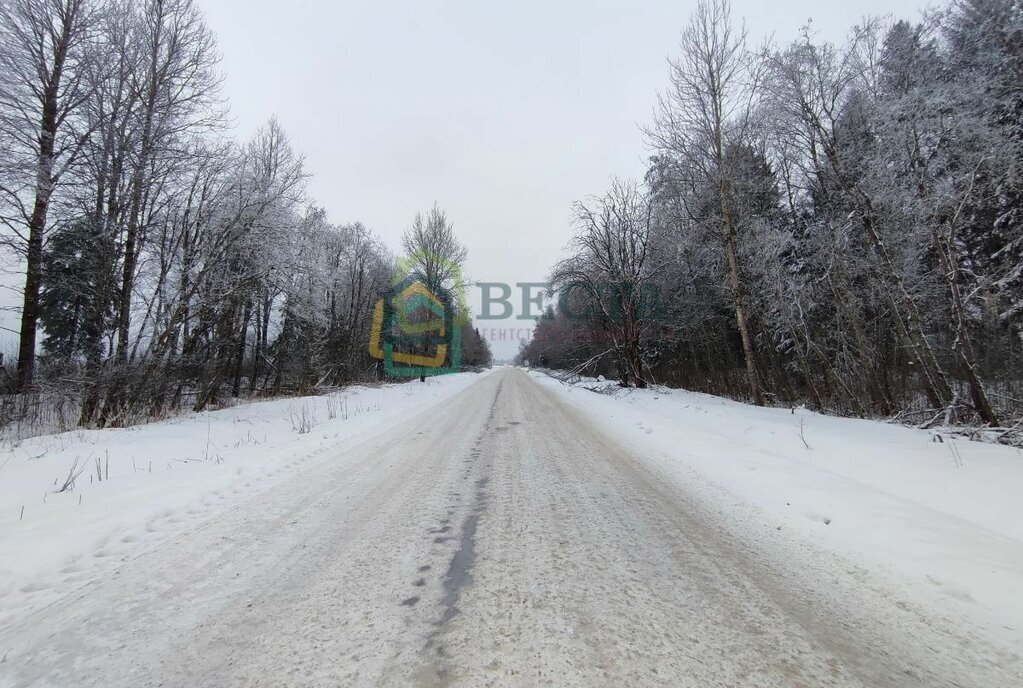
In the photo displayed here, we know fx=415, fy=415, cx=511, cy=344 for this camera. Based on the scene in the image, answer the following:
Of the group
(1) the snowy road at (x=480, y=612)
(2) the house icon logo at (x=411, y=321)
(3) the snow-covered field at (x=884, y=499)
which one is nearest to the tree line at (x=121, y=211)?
(1) the snowy road at (x=480, y=612)

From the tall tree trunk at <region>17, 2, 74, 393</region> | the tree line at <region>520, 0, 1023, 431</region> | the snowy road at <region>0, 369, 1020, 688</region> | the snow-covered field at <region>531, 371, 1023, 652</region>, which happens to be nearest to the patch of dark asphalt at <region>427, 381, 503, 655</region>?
the snowy road at <region>0, 369, 1020, 688</region>

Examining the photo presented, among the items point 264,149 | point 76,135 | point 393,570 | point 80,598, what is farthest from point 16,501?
point 264,149

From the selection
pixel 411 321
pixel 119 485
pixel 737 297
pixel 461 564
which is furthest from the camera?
pixel 411 321

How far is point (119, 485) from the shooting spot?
182 inches

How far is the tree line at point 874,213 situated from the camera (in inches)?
302

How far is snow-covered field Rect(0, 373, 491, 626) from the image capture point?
286 centimetres

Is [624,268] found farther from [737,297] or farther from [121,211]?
[121,211]

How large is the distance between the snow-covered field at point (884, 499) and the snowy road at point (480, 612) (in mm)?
324

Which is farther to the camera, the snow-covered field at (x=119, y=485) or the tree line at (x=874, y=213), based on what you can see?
the tree line at (x=874, y=213)

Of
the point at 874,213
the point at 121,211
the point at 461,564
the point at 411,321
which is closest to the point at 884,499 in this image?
the point at 461,564

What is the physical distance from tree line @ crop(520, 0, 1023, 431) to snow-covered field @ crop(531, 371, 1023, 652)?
A: 2914 millimetres

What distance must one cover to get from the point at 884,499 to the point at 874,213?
25.5 ft

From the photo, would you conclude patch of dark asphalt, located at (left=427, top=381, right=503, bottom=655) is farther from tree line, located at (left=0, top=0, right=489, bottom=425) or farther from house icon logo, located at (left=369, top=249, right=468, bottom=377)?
house icon logo, located at (left=369, top=249, right=468, bottom=377)

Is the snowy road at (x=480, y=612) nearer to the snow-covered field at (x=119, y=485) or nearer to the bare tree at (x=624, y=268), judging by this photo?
the snow-covered field at (x=119, y=485)
